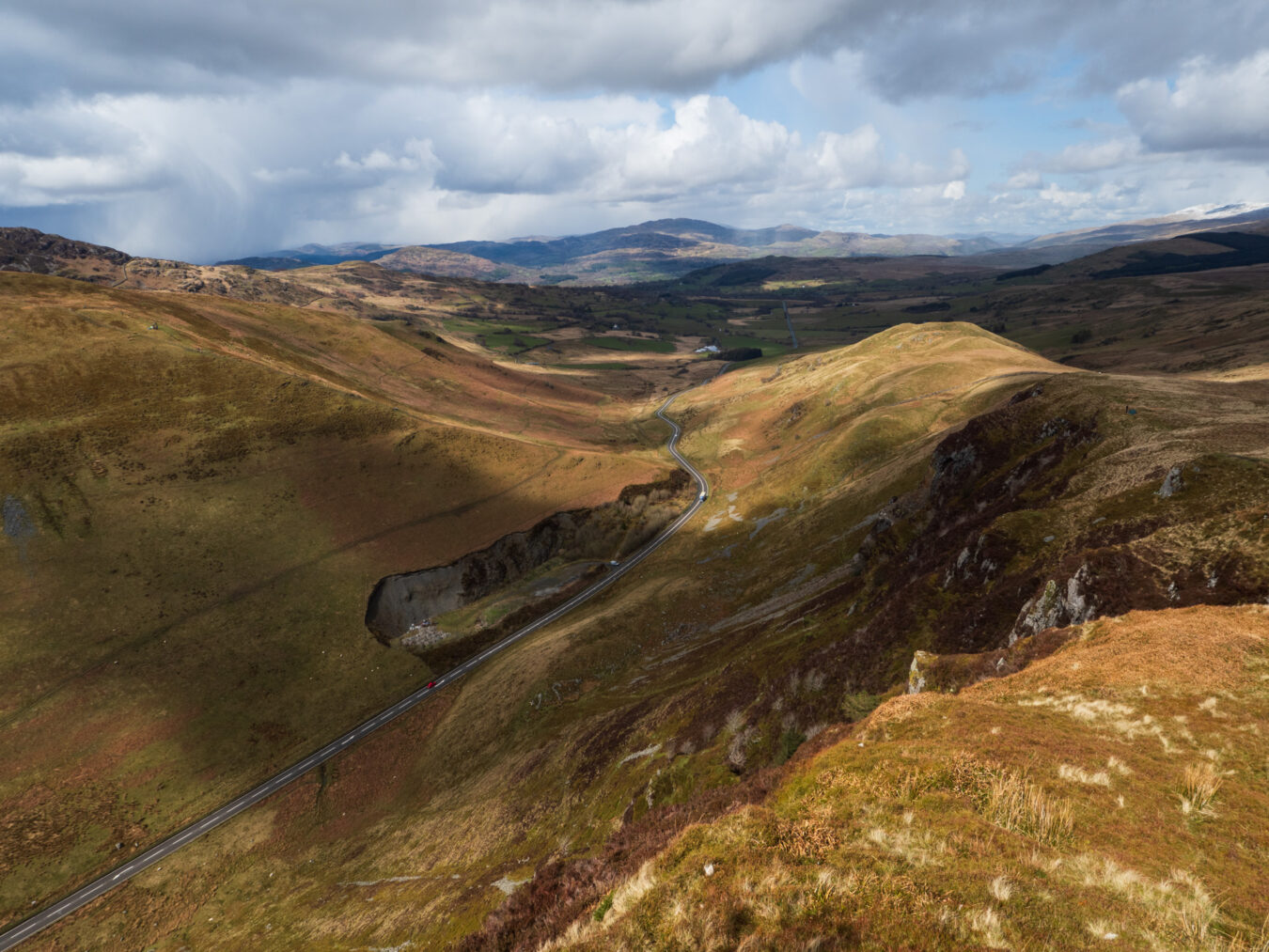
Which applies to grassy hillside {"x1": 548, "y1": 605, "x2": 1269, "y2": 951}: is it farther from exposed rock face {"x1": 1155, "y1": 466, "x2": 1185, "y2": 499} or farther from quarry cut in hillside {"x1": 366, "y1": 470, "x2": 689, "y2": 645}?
quarry cut in hillside {"x1": 366, "y1": 470, "x2": 689, "y2": 645}

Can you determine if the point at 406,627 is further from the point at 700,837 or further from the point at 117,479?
the point at 700,837

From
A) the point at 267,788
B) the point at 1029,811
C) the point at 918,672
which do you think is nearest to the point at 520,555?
the point at 267,788

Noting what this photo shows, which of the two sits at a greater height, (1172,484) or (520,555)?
(1172,484)

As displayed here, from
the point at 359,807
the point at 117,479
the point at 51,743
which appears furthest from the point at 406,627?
the point at 117,479

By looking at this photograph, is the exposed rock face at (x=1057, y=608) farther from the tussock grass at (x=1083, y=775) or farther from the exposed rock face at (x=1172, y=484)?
the tussock grass at (x=1083, y=775)

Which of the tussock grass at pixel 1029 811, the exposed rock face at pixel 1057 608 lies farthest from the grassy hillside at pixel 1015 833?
the exposed rock face at pixel 1057 608

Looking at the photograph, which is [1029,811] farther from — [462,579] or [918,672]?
[462,579]

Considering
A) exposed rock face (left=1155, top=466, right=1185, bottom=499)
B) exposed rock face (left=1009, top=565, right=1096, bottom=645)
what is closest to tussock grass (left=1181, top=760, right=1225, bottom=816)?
exposed rock face (left=1009, top=565, right=1096, bottom=645)
